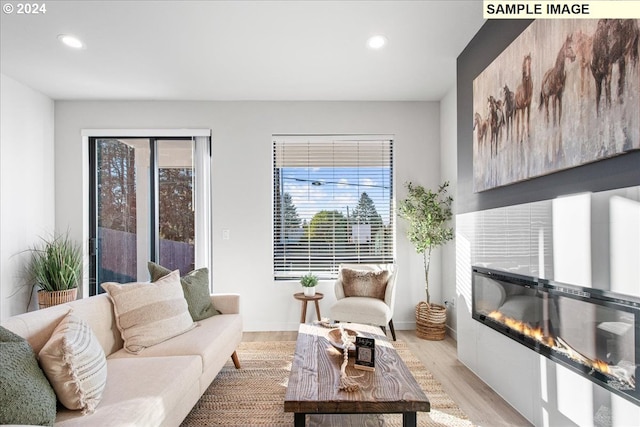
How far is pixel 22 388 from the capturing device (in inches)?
49.5

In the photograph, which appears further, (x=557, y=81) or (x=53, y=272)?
(x=53, y=272)

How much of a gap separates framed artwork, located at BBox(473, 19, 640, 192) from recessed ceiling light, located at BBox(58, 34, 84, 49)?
3.23 metres

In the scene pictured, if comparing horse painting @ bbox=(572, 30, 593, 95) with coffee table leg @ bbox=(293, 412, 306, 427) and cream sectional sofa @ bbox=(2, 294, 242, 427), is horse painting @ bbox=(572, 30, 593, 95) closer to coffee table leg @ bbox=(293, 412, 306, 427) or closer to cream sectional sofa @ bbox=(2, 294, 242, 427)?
coffee table leg @ bbox=(293, 412, 306, 427)

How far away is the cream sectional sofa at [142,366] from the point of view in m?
1.44

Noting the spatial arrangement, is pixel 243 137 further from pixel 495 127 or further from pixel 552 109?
pixel 552 109

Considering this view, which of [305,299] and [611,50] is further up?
[611,50]

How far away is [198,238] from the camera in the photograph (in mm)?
4168

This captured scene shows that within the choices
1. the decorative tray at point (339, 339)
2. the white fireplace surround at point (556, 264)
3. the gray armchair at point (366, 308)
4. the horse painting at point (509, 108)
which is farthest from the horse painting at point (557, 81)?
the gray armchair at point (366, 308)

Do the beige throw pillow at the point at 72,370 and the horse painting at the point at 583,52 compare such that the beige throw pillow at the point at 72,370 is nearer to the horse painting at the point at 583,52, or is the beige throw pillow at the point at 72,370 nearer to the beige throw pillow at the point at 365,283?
the beige throw pillow at the point at 365,283

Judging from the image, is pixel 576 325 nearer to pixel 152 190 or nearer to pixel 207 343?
pixel 207 343

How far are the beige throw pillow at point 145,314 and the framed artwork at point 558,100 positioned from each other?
240cm

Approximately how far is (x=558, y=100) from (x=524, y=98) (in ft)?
1.06

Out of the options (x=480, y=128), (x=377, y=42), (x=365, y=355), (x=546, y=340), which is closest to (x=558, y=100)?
(x=480, y=128)

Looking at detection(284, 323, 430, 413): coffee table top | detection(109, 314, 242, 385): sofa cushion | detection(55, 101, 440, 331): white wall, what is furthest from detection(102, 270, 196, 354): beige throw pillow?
detection(55, 101, 440, 331): white wall
